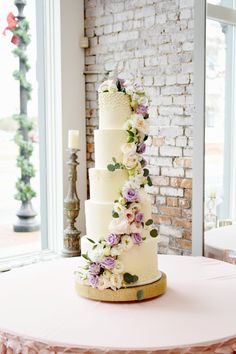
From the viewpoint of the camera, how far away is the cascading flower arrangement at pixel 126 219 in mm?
1781

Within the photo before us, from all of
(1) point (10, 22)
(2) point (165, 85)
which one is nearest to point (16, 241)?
(1) point (10, 22)

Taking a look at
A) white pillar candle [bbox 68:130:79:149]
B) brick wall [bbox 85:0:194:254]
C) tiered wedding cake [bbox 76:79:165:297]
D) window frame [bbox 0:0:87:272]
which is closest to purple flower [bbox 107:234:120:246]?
tiered wedding cake [bbox 76:79:165:297]

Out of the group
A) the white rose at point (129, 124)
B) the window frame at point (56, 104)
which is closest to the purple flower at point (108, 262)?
the white rose at point (129, 124)

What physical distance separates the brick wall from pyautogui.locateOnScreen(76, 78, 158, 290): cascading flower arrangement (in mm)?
1085

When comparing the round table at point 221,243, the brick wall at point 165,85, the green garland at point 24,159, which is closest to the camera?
the round table at point 221,243

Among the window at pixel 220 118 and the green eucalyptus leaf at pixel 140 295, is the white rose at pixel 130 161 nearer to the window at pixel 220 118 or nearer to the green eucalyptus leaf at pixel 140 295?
the green eucalyptus leaf at pixel 140 295

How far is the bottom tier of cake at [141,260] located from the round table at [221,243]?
840mm

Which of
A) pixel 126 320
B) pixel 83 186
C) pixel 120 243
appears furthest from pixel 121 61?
pixel 126 320

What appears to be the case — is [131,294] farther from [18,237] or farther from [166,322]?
[18,237]

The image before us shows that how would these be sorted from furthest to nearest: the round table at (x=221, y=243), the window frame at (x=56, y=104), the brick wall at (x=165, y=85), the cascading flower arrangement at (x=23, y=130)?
the cascading flower arrangement at (x=23, y=130) → the window frame at (x=56, y=104) → the brick wall at (x=165, y=85) → the round table at (x=221, y=243)

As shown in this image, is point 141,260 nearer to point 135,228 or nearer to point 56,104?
point 135,228

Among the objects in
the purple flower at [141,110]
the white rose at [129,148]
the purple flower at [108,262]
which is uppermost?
the purple flower at [141,110]

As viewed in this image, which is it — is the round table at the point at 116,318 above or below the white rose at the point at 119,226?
below

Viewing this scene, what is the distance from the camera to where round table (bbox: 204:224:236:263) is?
8.57ft
